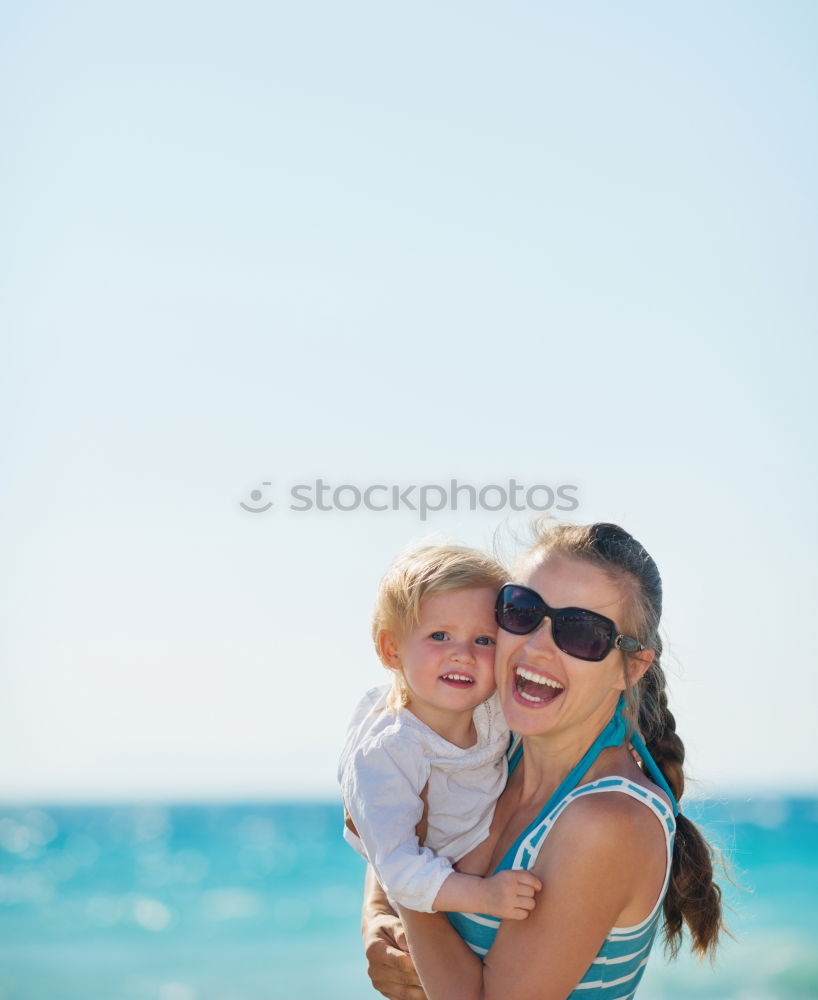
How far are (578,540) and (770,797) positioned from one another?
42692 millimetres

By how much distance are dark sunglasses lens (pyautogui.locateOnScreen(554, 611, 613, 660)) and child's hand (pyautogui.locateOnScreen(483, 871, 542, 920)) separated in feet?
2.25

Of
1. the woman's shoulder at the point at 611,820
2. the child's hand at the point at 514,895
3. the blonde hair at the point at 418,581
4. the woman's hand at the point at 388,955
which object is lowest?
the woman's hand at the point at 388,955

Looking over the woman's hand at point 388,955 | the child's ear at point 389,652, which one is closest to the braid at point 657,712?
the child's ear at point 389,652

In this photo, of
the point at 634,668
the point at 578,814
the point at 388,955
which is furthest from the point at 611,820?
the point at 388,955

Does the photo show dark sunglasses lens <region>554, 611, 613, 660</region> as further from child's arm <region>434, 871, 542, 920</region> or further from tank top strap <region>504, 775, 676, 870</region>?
child's arm <region>434, 871, 542, 920</region>

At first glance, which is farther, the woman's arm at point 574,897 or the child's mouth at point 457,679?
the child's mouth at point 457,679

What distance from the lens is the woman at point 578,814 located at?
10.7ft

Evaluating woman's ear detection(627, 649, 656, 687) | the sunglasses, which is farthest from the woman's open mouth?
woman's ear detection(627, 649, 656, 687)

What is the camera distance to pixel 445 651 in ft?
13.1

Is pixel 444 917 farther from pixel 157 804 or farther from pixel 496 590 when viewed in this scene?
pixel 157 804

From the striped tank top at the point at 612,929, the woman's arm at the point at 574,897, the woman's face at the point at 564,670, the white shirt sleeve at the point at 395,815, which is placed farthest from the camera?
the woman's face at the point at 564,670

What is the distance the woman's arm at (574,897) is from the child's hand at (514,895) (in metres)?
0.03

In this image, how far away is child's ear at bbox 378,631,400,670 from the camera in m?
4.25

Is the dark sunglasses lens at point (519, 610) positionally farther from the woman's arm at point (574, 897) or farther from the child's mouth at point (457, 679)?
the woman's arm at point (574, 897)
